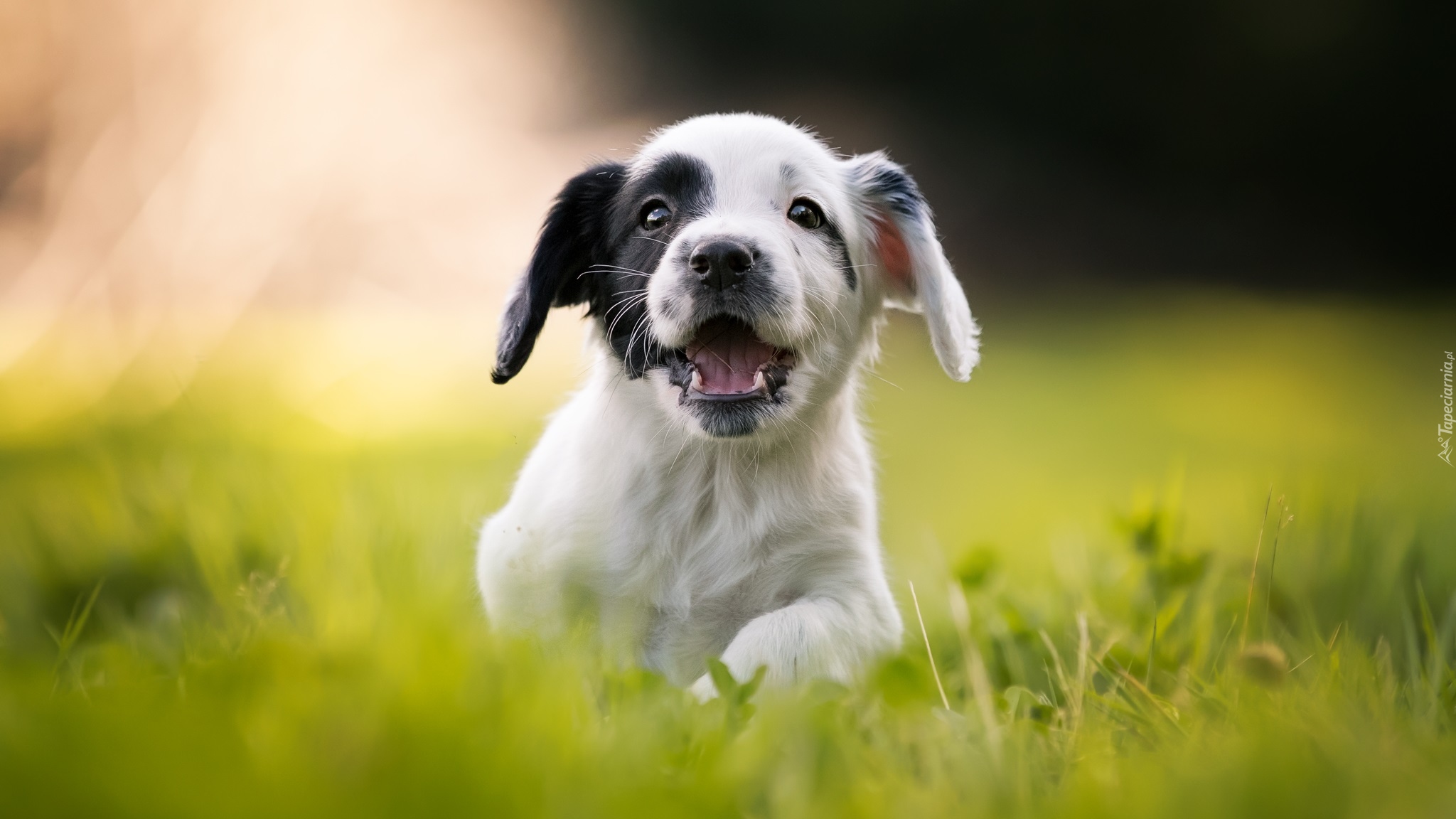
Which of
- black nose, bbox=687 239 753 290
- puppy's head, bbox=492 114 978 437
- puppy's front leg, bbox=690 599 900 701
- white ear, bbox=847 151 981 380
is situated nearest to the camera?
puppy's front leg, bbox=690 599 900 701

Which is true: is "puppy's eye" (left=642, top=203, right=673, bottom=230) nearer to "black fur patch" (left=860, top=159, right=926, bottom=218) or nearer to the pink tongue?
the pink tongue

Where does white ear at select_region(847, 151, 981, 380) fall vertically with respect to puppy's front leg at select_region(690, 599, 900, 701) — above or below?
above

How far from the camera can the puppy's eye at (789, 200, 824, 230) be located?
2961 millimetres

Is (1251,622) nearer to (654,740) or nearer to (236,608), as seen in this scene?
(654,740)

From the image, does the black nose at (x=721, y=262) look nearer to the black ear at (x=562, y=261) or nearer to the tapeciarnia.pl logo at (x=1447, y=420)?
the black ear at (x=562, y=261)

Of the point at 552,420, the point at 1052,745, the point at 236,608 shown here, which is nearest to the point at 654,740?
the point at 1052,745

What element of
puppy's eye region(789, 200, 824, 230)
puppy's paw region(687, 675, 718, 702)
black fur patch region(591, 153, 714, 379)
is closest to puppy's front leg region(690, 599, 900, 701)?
puppy's paw region(687, 675, 718, 702)

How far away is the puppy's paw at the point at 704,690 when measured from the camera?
7.39 feet

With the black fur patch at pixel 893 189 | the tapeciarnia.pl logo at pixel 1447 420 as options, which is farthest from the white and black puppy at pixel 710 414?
the tapeciarnia.pl logo at pixel 1447 420

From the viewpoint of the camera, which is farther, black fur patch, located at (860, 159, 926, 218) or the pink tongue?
black fur patch, located at (860, 159, 926, 218)

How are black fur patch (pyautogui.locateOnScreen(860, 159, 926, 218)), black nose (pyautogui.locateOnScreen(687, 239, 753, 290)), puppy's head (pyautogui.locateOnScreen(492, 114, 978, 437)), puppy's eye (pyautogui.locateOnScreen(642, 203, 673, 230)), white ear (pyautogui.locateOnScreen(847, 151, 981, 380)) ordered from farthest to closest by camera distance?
black fur patch (pyautogui.locateOnScreen(860, 159, 926, 218)) < white ear (pyautogui.locateOnScreen(847, 151, 981, 380)) < puppy's eye (pyautogui.locateOnScreen(642, 203, 673, 230)) < puppy's head (pyautogui.locateOnScreen(492, 114, 978, 437)) < black nose (pyautogui.locateOnScreen(687, 239, 753, 290))

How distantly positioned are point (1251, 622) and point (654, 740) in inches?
81.6

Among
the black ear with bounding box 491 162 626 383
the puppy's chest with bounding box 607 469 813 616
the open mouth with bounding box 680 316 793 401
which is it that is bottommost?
the puppy's chest with bounding box 607 469 813 616

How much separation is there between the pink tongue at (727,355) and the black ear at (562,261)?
0.53 meters
